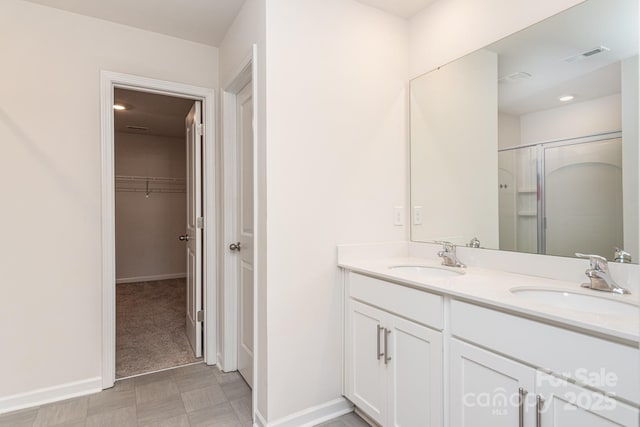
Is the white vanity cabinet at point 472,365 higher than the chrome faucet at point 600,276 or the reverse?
the reverse

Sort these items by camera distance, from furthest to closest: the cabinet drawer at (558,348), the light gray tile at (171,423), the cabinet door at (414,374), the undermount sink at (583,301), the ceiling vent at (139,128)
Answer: the ceiling vent at (139,128)
the light gray tile at (171,423)
the cabinet door at (414,374)
the undermount sink at (583,301)
the cabinet drawer at (558,348)

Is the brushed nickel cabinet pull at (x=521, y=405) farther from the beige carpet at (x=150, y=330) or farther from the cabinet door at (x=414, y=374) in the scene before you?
the beige carpet at (x=150, y=330)

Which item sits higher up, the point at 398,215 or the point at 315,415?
the point at 398,215

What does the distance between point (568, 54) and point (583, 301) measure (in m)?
1.08

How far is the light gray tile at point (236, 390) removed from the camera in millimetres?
2131

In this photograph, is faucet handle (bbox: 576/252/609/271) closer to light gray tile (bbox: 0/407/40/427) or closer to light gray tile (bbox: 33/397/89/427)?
light gray tile (bbox: 33/397/89/427)

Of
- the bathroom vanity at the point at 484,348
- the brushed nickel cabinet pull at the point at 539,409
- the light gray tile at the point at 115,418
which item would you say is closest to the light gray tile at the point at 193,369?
the light gray tile at the point at 115,418

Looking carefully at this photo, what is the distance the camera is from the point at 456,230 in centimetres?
197

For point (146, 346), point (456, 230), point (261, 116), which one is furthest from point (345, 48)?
point (146, 346)

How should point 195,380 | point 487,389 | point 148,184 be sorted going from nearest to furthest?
point 487,389
point 195,380
point 148,184

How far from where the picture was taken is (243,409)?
1981mm

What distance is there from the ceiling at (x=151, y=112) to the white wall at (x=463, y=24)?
2550 millimetres

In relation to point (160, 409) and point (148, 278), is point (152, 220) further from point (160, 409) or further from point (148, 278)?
point (160, 409)

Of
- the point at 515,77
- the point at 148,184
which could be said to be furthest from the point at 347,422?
the point at 148,184
